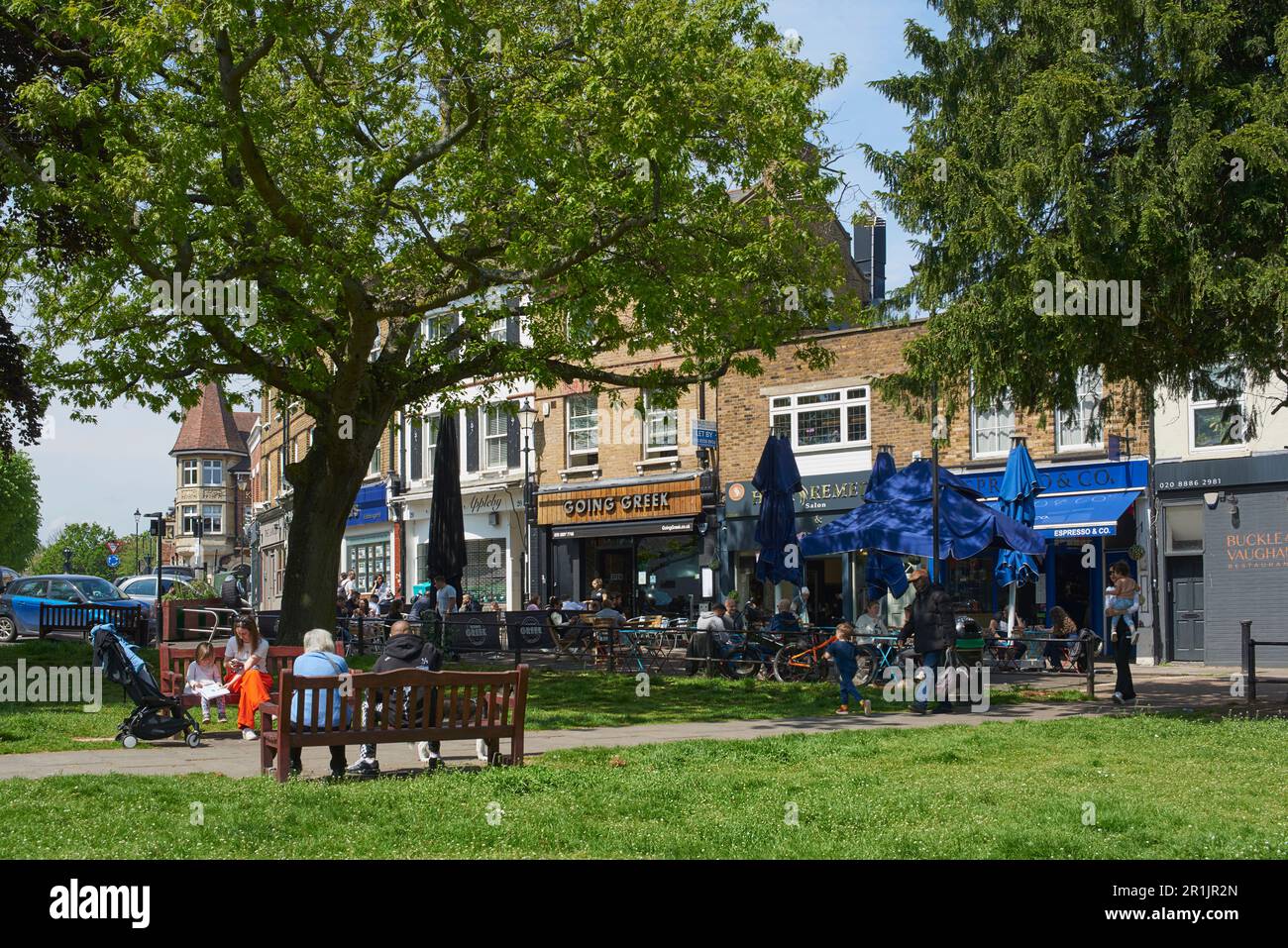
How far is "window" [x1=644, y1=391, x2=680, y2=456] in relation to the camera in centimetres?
3634

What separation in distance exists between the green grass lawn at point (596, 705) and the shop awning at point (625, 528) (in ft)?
42.6

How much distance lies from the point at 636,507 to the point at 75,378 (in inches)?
768

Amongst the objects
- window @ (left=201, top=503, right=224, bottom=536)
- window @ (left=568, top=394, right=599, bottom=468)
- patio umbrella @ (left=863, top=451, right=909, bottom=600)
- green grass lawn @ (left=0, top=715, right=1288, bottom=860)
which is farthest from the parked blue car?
window @ (left=201, top=503, right=224, bottom=536)

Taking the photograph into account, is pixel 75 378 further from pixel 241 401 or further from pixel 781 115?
pixel 781 115

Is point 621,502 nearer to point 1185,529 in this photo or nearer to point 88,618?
point 88,618

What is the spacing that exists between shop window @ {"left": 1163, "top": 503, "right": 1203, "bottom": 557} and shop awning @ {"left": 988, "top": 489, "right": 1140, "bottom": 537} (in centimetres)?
83

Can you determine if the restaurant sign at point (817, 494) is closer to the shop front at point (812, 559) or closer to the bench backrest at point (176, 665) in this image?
the shop front at point (812, 559)

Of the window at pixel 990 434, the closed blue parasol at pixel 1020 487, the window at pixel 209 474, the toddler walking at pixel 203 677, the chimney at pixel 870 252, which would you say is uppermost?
the chimney at pixel 870 252

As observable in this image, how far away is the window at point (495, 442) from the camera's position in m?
41.1

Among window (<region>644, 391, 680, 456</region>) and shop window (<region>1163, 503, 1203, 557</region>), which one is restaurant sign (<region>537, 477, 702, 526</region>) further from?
shop window (<region>1163, 503, 1203, 557</region>)

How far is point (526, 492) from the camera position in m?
39.1

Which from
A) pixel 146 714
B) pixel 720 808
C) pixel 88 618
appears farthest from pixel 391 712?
pixel 88 618

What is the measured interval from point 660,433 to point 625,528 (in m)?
2.67

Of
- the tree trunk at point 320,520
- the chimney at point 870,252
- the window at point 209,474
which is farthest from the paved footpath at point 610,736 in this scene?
the window at point 209,474
